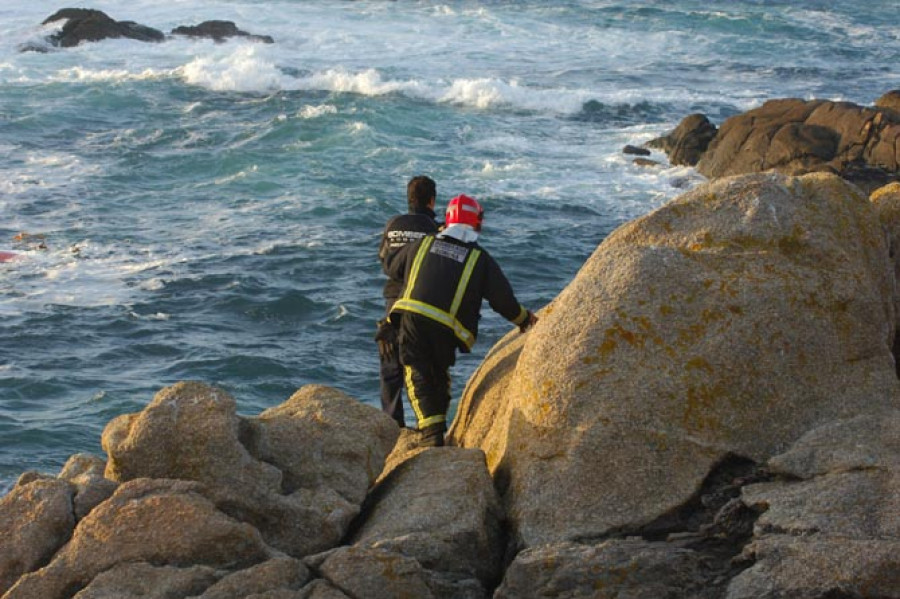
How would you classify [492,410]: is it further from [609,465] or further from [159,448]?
[159,448]

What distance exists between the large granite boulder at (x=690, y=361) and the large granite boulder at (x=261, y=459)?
81 centimetres

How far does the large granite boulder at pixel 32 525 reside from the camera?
221 inches

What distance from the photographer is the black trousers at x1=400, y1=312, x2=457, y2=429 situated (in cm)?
736

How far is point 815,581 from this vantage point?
509cm

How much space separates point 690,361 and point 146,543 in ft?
8.83

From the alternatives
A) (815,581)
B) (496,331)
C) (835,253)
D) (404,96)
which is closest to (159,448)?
(815,581)

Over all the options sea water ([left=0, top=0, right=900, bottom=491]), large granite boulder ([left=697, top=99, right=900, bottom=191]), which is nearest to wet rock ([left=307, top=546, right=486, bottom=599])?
sea water ([left=0, top=0, right=900, bottom=491])

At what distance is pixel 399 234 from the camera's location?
8.17 metres

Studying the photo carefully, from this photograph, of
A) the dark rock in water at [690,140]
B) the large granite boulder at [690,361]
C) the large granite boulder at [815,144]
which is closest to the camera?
the large granite boulder at [690,361]

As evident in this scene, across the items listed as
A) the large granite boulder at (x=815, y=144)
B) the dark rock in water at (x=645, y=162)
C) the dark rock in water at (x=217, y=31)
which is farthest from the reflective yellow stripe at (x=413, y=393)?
the dark rock in water at (x=217, y=31)

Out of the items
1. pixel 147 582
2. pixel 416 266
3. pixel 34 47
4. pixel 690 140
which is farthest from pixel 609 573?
pixel 34 47

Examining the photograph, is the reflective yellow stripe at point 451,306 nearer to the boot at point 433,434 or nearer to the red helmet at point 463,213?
the red helmet at point 463,213

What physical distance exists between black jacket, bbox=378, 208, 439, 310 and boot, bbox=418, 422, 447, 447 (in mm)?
936

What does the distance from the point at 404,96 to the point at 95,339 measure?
1997 cm
